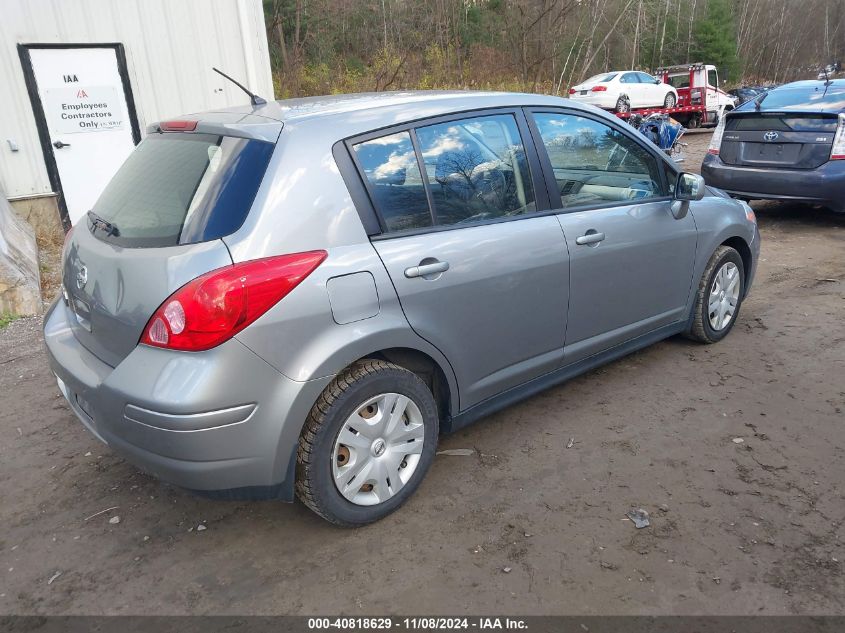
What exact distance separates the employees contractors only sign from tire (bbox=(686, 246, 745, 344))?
23.0 feet

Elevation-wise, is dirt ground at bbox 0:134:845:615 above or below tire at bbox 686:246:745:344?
below

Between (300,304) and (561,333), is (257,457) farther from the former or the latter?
(561,333)

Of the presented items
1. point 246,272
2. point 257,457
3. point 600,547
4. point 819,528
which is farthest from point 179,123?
point 819,528

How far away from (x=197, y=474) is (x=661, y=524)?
6.09 ft

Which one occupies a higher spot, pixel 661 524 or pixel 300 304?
pixel 300 304

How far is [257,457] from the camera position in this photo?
243 cm

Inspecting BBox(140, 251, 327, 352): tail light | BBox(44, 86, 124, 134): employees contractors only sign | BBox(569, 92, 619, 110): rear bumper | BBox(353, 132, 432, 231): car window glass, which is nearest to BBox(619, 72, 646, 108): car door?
BBox(569, 92, 619, 110): rear bumper

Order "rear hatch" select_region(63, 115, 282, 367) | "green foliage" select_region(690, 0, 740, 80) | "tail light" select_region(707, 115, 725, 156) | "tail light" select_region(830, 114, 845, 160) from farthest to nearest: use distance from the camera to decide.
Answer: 1. "green foliage" select_region(690, 0, 740, 80)
2. "tail light" select_region(707, 115, 725, 156)
3. "tail light" select_region(830, 114, 845, 160)
4. "rear hatch" select_region(63, 115, 282, 367)

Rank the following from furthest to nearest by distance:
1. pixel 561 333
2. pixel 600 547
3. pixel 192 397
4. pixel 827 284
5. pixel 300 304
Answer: pixel 827 284, pixel 561 333, pixel 600 547, pixel 300 304, pixel 192 397

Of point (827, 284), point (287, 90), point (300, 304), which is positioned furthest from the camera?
point (287, 90)

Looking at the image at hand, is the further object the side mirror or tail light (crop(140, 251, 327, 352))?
the side mirror

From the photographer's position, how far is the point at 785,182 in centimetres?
721

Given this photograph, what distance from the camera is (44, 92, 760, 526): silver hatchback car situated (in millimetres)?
2369

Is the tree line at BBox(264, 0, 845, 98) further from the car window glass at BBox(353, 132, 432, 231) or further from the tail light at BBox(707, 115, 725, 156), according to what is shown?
the car window glass at BBox(353, 132, 432, 231)
